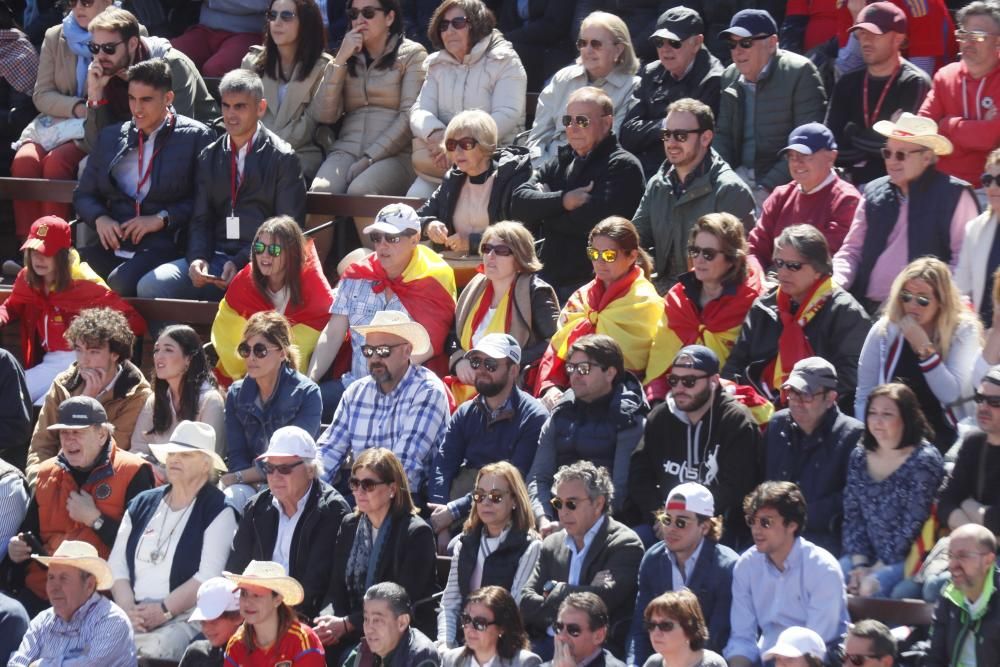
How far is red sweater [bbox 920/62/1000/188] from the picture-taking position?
948cm

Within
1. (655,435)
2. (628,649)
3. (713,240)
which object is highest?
(713,240)

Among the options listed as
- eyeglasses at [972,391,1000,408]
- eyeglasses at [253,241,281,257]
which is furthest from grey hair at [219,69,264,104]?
eyeglasses at [972,391,1000,408]

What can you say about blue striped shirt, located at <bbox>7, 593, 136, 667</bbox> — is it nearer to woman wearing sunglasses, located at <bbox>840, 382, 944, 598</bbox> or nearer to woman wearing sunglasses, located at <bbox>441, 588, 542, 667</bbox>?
woman wearing sunglasses, located at <bbox>441, 588, 542, 667</bbox>

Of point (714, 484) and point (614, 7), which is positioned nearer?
point (714, 484)

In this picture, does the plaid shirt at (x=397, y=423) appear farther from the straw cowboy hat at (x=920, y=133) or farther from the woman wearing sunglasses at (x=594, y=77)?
the straw cowboy hat at (x=920, y=133)

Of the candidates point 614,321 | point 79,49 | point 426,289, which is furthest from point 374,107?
point 614,321

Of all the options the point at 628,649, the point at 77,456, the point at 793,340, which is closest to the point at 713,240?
the point at 793,340

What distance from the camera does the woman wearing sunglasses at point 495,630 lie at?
748 cm

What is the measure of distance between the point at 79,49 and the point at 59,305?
2237 mm

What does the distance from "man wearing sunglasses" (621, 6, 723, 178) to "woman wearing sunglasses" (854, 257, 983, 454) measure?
2541 millimetres

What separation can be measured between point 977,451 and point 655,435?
1.40 m

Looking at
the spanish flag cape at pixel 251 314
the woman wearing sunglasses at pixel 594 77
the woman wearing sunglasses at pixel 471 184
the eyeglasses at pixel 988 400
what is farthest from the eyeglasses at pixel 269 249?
the eyeglasses at pixel 988 400

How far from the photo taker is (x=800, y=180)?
367 inches

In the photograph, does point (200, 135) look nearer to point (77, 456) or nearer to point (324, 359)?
point (324, 359)
